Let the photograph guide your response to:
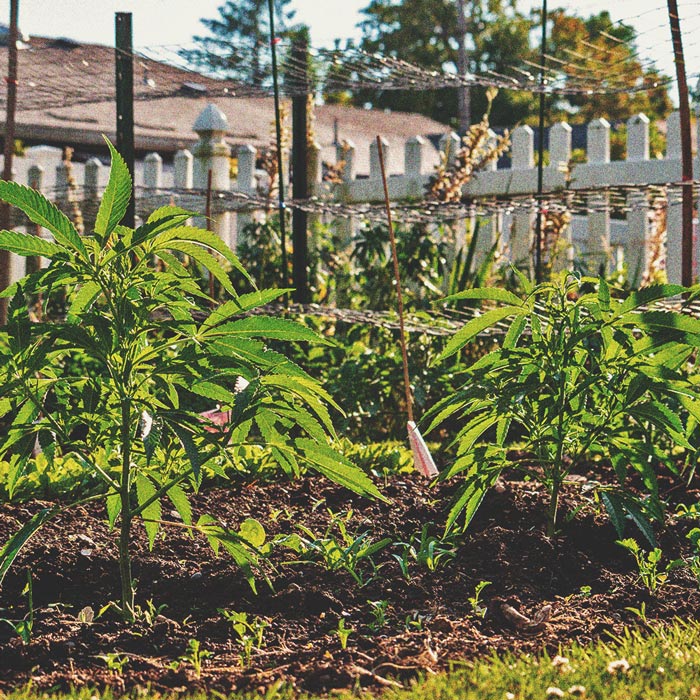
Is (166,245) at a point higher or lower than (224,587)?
higher

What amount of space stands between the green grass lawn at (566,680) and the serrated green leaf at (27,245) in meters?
1.02

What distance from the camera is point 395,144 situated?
30.5 m

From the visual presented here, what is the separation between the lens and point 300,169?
6.23 m

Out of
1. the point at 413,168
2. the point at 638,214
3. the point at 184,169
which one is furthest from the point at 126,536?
the point at 184,169

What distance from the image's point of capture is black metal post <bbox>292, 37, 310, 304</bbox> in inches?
240

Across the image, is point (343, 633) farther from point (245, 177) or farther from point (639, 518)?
point (245, 177)

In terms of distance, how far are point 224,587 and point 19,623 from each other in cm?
57

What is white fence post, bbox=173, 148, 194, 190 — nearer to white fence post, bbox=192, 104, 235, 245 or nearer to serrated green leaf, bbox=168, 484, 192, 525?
white fence post, bbox=192, 104, 235, 245

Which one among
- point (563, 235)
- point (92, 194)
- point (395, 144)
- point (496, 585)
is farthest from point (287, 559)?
point (395, 144)

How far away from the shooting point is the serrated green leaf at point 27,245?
2.45 m

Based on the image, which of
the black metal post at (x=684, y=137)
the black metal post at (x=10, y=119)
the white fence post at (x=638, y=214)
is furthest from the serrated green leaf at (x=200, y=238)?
the white fence post at (x=638, y=214)

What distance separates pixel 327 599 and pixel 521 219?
5.23m

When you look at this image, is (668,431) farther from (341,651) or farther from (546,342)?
(341,651)

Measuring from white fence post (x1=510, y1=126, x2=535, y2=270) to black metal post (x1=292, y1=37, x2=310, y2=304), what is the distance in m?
1.65
